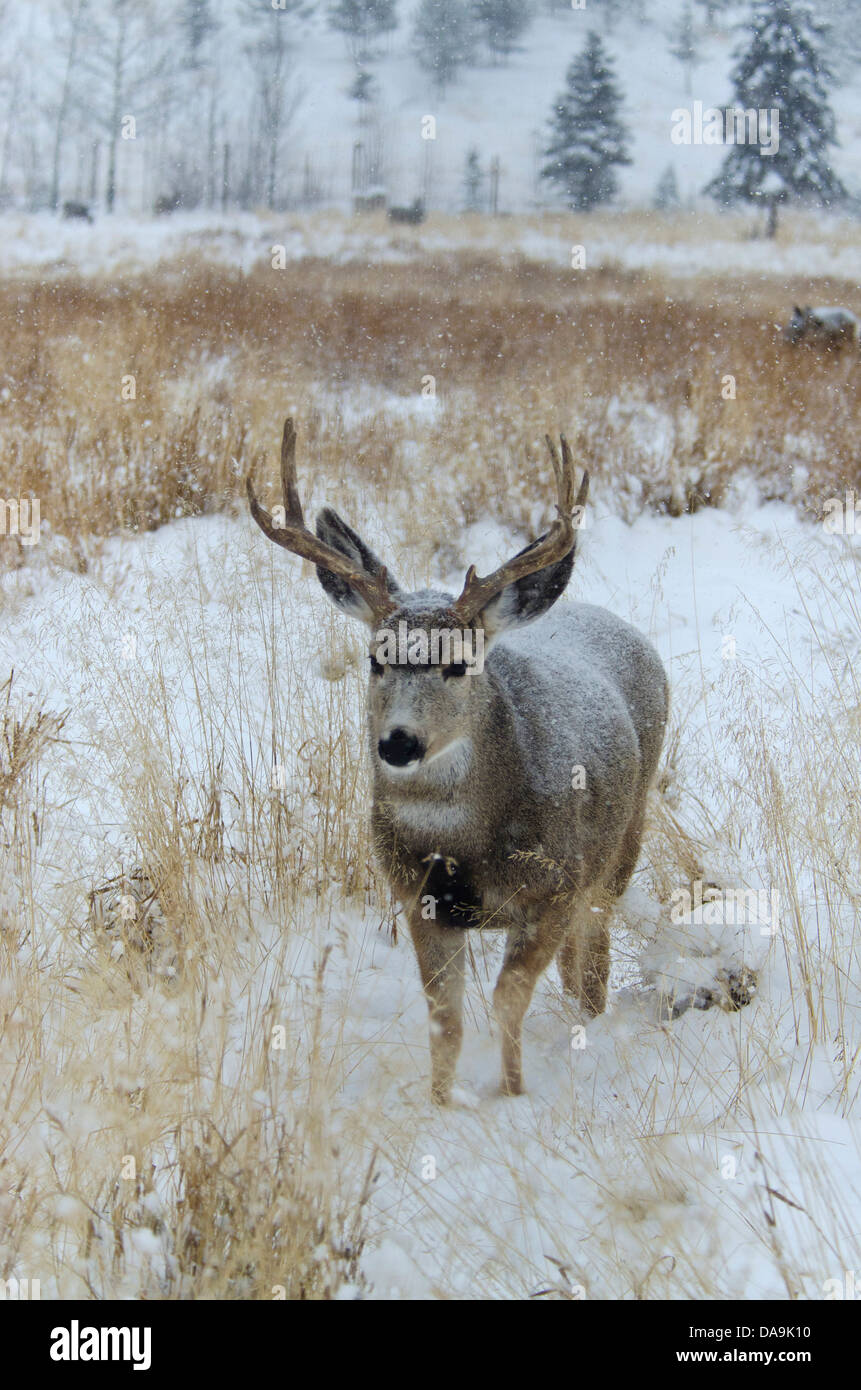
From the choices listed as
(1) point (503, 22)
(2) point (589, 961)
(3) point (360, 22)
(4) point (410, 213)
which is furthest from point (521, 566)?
(1) point (503, 22)

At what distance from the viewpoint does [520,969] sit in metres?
3.84

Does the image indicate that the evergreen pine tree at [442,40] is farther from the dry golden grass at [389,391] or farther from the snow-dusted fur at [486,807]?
the snow-dusted fur at [486,807]

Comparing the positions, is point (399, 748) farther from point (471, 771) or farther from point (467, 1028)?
point (467, 1028)

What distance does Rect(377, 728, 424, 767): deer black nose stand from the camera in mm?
3447

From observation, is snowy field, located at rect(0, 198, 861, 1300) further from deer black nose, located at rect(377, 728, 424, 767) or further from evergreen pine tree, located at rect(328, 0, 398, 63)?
evergreen pine tree, located at rect(328, 0, 398, 63)

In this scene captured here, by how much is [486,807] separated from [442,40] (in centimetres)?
2962

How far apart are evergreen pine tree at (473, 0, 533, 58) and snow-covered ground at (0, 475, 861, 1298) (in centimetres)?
2539

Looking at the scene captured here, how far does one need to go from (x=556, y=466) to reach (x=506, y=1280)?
7.84 ft

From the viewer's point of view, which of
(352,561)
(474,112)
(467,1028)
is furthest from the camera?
(474,112)

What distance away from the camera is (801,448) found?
10531 mm

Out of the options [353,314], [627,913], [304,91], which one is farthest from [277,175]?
[627,913]

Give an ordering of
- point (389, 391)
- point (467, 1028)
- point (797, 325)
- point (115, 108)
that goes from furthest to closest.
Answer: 1. point (115, 108)
2. point (797, 325)
3. point (389, 391)
4. point (467, 1028)
